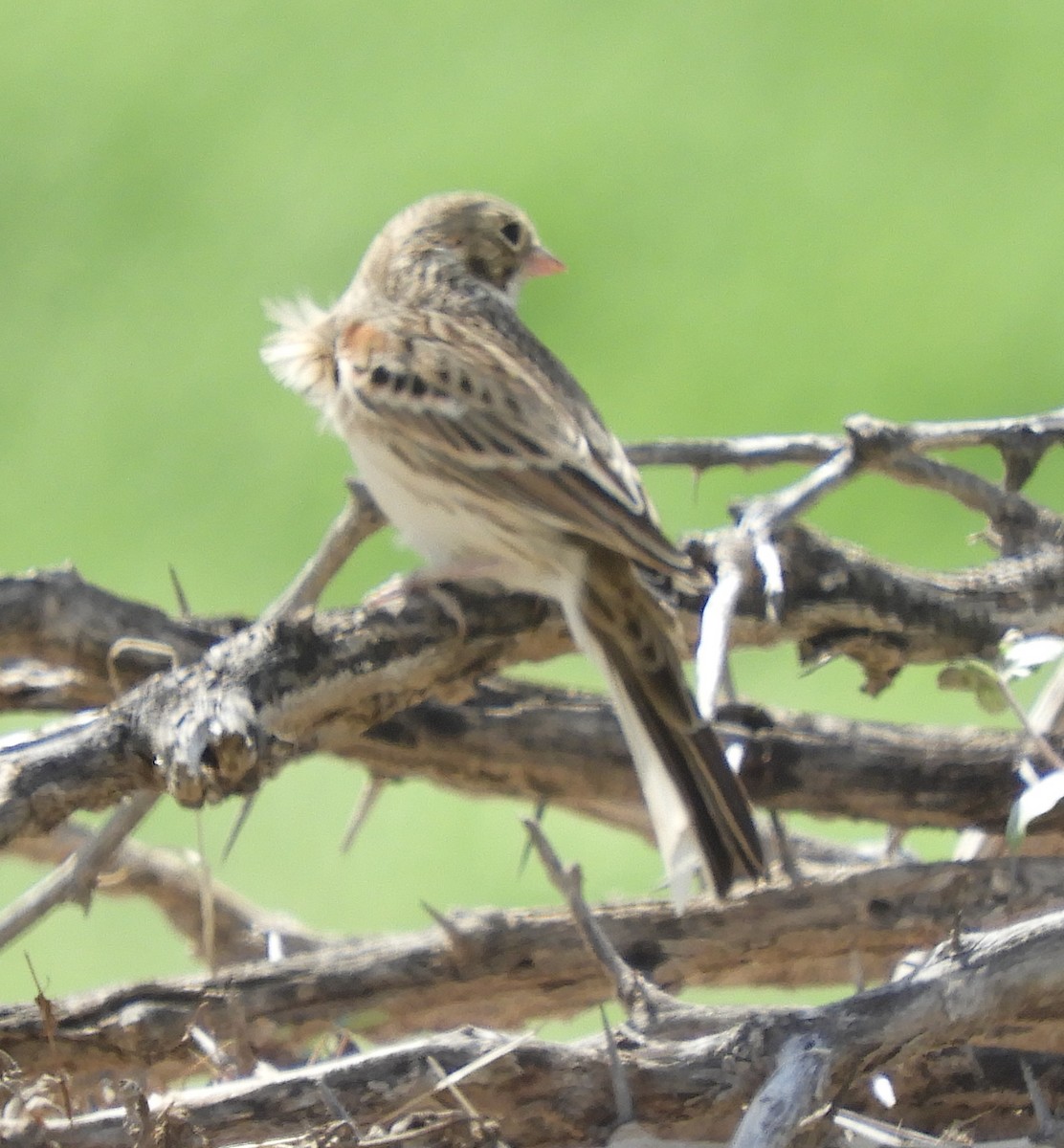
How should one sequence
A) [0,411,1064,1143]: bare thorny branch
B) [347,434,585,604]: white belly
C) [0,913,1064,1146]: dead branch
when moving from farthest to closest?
1. [347,434,585,604]: white belly
2. [0,411,1064,1143]: bare thorny branch
3. [0,913,1064,1146]: dead branch

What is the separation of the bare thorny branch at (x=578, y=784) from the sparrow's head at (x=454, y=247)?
3.28 feet

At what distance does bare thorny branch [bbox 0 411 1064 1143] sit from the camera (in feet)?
6.33

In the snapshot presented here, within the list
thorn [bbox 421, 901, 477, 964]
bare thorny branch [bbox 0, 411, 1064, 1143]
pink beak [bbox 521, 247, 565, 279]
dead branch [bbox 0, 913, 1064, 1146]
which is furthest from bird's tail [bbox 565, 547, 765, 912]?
pink beak [bbox 521, 247, 565, 279]

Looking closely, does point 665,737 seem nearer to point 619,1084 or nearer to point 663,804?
point 663,804

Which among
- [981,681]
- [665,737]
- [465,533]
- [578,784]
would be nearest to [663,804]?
[665,737]

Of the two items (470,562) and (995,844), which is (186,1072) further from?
(995,844)

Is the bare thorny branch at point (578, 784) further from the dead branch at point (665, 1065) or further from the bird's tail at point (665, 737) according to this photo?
the bird's tail at point (665, 737)

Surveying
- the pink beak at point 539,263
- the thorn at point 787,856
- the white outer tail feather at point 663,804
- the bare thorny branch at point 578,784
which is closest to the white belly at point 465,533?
the bare thorny branch at point 578,784

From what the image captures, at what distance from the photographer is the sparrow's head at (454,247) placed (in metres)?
3.89

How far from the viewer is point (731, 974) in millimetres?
2670

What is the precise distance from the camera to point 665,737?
8.55 ft

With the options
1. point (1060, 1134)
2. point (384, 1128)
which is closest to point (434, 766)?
point (384, 1128)

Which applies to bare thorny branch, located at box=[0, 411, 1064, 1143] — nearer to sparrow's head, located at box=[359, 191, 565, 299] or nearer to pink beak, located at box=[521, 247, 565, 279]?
sparrow's head, located at box=[359, 191, 565, 299]

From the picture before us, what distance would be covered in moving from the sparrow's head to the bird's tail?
1203 mm
